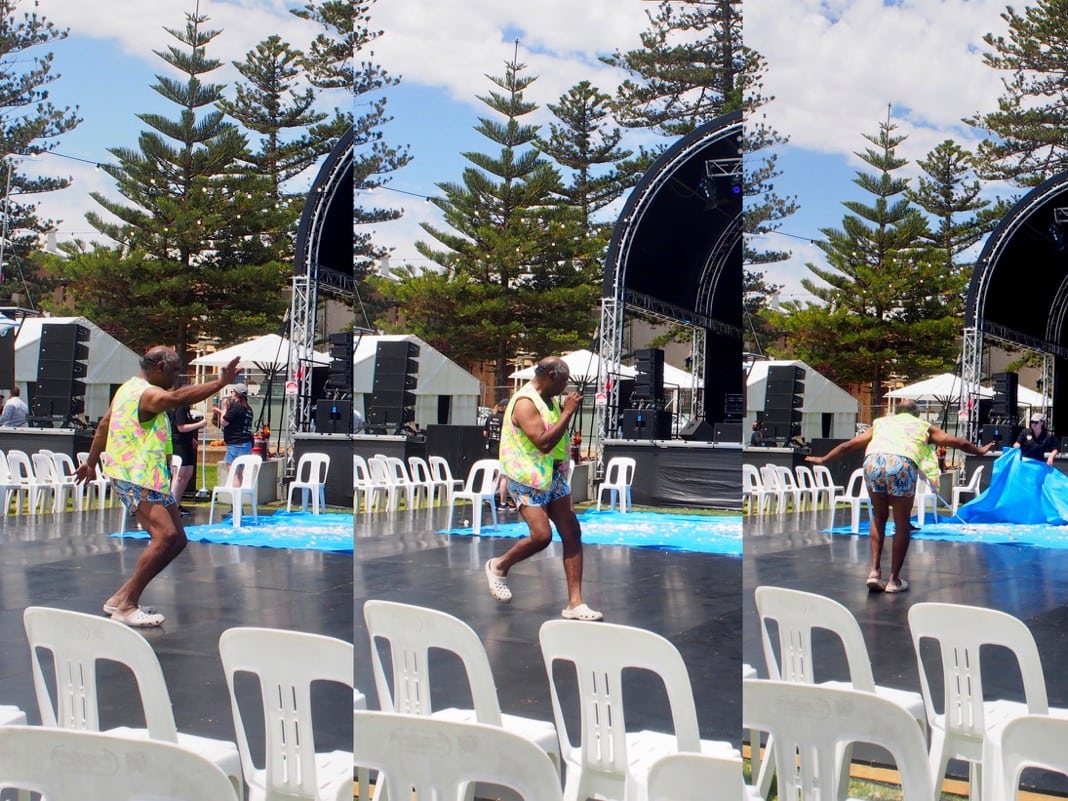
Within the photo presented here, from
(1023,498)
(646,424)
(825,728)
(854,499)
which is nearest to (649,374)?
(646,424)

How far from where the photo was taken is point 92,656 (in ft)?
6.24

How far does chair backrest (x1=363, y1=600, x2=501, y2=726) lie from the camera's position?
1799 millimetres

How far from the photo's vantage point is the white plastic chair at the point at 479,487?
73.2 inches

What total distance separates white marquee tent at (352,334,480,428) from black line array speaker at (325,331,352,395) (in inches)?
0.6

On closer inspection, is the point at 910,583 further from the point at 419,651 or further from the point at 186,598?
the point at 419,651

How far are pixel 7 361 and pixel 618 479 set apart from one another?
61.5 inches

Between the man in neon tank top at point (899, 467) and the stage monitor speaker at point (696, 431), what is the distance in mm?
1413

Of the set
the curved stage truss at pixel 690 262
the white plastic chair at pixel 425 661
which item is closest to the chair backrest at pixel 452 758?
the white plastic chair at pixel 425 661

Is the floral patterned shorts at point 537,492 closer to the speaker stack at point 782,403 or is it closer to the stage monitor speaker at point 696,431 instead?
the stage monitor speaker at point 696,431

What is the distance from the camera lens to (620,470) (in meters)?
1.84

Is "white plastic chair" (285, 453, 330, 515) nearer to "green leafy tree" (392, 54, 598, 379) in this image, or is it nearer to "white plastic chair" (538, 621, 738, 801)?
"green leafy tree" (392, 54, 598, 379)

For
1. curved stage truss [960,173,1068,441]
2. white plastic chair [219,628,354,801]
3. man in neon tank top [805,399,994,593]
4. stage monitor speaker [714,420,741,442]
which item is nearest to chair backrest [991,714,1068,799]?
stage monitor speaker [714,420,741,442]

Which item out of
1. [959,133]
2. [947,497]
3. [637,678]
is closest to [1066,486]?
[947,497]

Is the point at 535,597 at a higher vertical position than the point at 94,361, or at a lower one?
lower
